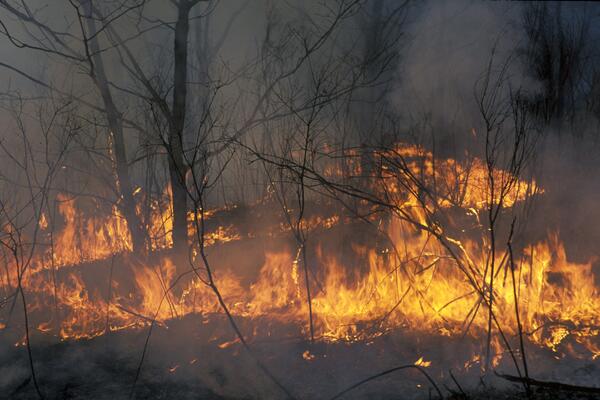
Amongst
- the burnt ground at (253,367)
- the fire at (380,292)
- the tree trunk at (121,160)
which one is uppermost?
the tree trunk at (121,160)

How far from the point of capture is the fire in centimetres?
363

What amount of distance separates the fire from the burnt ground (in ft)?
0.36

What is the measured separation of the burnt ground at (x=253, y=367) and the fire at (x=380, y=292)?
11cm

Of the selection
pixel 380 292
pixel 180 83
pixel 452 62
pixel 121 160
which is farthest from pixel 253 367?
pixel 452 62

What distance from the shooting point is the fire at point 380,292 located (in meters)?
3.63

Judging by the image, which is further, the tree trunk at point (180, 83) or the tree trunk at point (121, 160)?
the tree trunk at point (121, 160)

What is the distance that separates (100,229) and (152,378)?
3.28m

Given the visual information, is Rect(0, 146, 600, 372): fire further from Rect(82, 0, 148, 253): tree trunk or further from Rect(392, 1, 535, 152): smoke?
Rect(392, 1, 535, 152): smoke

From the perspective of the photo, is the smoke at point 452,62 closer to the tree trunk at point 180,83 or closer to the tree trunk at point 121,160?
the tree trunk at point 180,83

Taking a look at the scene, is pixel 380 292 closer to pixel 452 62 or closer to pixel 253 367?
pixel 253 367

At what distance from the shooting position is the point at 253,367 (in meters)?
3.33

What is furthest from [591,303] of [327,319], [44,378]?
[44,378]

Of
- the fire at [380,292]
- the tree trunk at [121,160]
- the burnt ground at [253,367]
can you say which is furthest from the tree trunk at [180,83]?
the burnt ground at [253,367]

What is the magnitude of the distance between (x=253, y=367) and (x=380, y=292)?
1.27 metres
